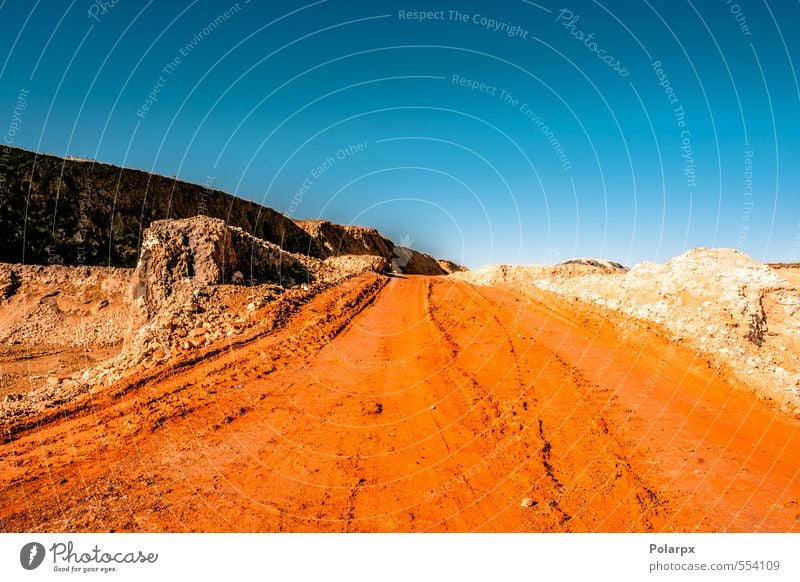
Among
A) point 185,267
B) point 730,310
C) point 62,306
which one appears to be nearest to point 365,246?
point 62,306

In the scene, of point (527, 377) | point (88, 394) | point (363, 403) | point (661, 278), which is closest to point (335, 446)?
point (363, 403)

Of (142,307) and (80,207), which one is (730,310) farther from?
(80,207)

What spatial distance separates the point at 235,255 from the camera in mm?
16047

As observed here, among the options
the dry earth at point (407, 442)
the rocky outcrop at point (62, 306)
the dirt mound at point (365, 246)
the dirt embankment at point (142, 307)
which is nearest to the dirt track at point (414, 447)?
the dry earth at point (407, 442)

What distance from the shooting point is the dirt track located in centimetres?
585

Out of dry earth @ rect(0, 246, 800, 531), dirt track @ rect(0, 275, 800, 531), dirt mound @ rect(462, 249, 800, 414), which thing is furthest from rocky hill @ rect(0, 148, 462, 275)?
dirt mound @ rect(462, 249, 800, 414)

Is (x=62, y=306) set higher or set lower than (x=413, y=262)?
lower

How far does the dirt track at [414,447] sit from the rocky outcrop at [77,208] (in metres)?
21.0

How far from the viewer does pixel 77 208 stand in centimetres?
2666

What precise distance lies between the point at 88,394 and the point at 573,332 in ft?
46.4
